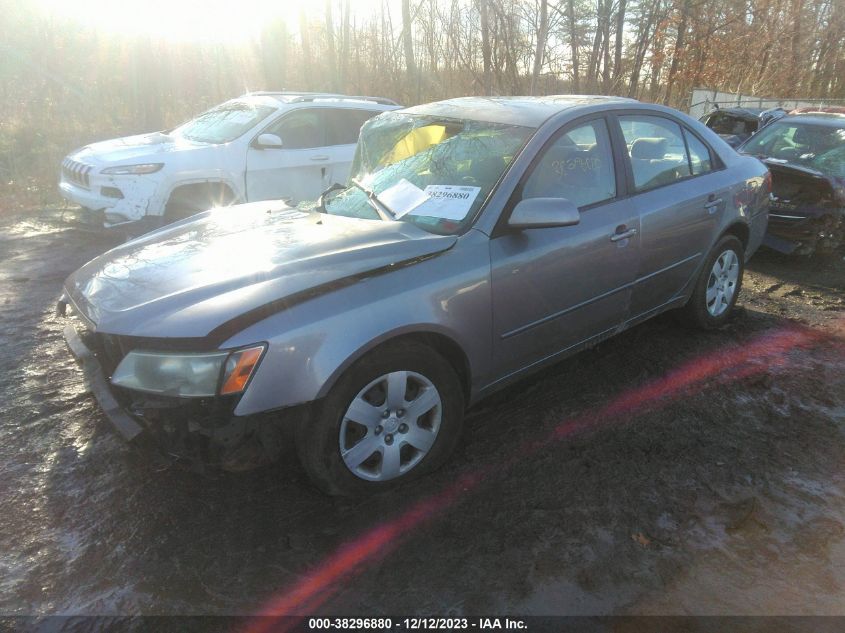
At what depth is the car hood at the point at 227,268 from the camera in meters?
2.51

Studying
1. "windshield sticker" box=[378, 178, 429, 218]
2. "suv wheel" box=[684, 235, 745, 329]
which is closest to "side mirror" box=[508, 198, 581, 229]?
"windshield sticker" box=[378, 178, 429, 218]

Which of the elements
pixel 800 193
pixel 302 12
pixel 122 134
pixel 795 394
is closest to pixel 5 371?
pixel 795 394

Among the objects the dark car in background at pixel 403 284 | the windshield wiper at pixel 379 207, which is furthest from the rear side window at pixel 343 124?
the windshield wiper at pixel 379 207

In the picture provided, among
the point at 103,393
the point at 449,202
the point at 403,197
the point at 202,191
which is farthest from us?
the point at 202,191

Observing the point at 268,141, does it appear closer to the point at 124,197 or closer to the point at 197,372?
the point at 124,197

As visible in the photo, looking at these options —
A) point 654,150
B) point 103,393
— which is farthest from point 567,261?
point 103,393

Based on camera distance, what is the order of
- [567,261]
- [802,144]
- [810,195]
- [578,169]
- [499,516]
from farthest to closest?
[802,144] < [810,195] < [578,169] < [567,261] < [499,516]

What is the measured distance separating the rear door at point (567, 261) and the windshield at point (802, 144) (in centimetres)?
444

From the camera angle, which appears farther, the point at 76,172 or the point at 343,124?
the point at 343,124

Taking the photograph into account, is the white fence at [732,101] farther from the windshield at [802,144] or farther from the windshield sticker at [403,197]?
the windshield sticker at [403,197]

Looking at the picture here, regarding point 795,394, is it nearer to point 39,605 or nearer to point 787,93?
point 39,605

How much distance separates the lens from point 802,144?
748 cm

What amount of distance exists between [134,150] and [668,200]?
5.79 m

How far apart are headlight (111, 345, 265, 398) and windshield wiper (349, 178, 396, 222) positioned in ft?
4.12
